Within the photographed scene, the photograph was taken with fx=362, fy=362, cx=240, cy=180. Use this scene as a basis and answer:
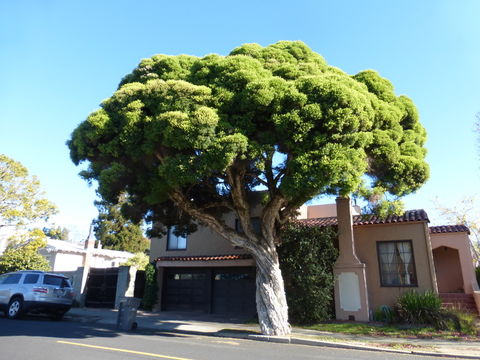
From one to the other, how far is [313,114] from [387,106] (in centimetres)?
363

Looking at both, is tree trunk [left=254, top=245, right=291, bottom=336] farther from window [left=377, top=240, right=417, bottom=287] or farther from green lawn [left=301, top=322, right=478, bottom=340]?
window [left=377, top=240, right=417, bottom=287]

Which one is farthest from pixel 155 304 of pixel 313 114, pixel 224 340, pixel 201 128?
pixel 313 114

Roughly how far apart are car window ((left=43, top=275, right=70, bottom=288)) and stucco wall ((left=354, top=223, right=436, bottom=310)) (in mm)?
11962

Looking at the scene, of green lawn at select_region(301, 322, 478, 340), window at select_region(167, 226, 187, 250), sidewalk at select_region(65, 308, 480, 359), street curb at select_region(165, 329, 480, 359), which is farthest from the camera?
window at select_region(167, 226, 187, 250)

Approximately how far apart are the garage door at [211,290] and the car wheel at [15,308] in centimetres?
732

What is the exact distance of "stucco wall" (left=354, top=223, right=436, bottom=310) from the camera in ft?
45.1

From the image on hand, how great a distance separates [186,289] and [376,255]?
31.6ft

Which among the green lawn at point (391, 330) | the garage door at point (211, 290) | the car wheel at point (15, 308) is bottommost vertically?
the green lawn at point (391, 330)

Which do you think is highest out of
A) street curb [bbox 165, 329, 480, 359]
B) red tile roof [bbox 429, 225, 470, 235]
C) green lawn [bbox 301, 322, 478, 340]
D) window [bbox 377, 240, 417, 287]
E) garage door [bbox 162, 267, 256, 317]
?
red tile roof [bbox 429, 225, 470, 235]

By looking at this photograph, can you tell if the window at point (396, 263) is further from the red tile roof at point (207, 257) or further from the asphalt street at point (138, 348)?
the asphalt street at point (138, 348)

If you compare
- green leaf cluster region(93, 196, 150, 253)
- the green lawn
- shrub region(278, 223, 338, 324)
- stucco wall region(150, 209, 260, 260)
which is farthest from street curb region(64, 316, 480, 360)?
green leaf cluster region(93, 196, 150, 253)

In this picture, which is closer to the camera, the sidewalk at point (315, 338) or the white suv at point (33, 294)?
the sidewalk at point (315, 338)

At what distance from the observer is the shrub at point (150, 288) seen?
1858 cm

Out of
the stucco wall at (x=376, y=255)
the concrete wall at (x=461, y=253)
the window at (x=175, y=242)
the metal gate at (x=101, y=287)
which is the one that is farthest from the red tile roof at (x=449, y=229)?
the metal gate at (x=101, y=287)
